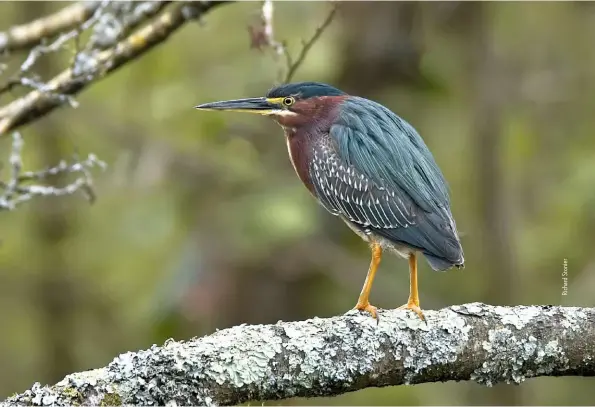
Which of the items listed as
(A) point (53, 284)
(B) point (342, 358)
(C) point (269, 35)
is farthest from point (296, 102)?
(A) point (53, 284)

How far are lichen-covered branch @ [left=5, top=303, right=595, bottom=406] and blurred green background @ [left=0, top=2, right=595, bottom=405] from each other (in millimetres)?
2701

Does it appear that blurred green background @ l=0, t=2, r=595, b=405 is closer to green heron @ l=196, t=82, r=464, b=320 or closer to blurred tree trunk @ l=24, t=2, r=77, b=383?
blurred tree trunk @ l=24, t=2, r=77, b=383

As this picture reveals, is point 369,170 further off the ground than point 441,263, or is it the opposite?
point 369,170

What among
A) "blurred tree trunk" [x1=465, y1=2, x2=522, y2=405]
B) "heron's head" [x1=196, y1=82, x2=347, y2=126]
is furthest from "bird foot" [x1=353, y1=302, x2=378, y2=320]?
"blurred tree trunk" [x1=465, y1=2, x2=522, y2=405]

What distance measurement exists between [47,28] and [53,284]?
3.94 m

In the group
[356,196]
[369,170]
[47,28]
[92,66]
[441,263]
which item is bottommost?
→ [441,263]

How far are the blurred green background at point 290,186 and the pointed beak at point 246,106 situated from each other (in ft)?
5.13

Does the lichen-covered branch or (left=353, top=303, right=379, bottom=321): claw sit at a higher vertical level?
(left=353, top=303, right=379, bottom=321): claw

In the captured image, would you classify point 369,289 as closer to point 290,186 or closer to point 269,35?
point 269,35

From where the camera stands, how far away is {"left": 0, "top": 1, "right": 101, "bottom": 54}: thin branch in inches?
156

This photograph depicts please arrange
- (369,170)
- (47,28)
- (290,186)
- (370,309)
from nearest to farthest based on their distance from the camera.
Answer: (370,309)
(369,170)
(47,28)
(290,186)

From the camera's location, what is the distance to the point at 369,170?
12.1 ft

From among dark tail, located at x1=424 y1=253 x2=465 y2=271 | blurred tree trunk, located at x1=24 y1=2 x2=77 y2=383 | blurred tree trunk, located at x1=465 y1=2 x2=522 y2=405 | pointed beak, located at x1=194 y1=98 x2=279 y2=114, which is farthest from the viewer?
blurred tree trunk, located at x1=24 y1=2 x2=77 y2=383

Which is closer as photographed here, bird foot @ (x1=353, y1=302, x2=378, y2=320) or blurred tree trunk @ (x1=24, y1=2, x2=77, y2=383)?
bird foot @ (x1=353, y1=302, x2=378, y2=320)
